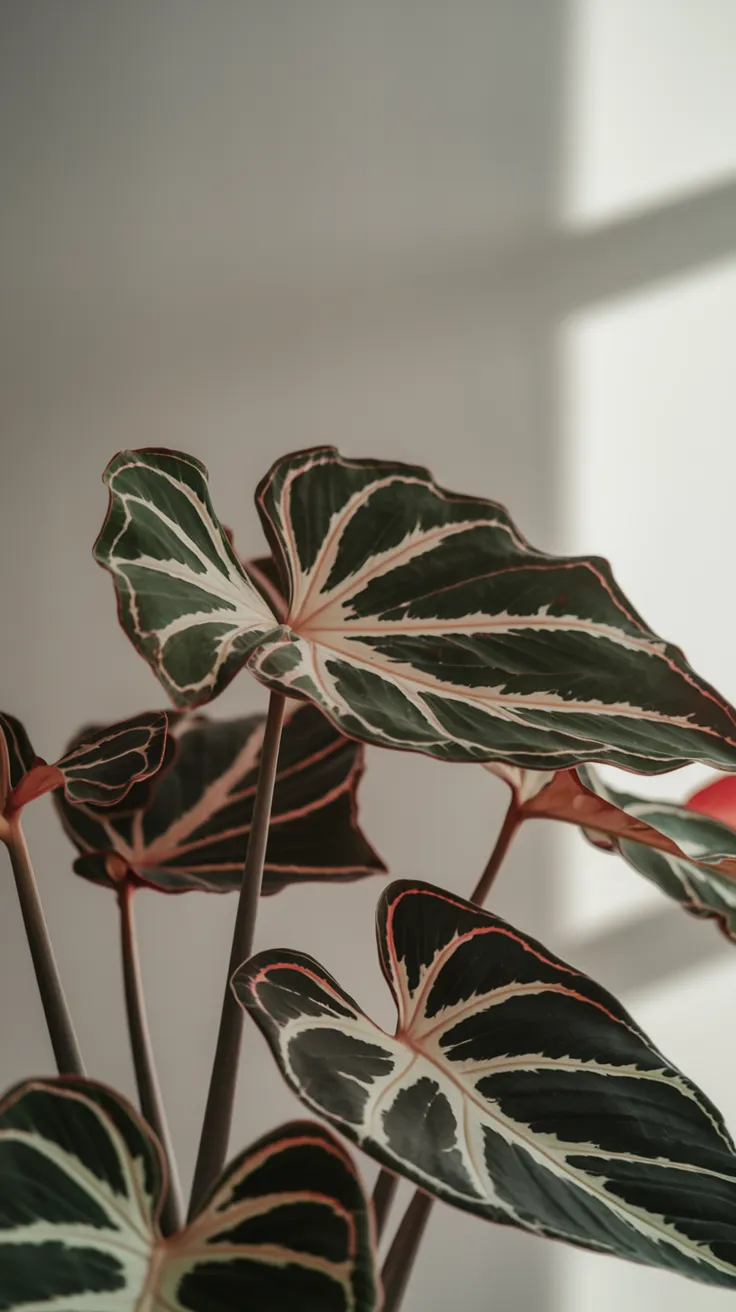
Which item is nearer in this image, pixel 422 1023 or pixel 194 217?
pixel 422 1023

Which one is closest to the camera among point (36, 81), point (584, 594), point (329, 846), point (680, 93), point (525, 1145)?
point (525, 1145)

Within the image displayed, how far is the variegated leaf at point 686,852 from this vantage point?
61 cm

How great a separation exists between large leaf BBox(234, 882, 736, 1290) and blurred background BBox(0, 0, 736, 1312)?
0.51 meters

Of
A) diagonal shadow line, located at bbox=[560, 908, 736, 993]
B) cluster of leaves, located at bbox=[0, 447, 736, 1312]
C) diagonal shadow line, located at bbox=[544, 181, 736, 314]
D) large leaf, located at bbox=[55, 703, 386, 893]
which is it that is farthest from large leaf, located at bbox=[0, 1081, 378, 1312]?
diagonal shadow line, located at bbox=[544, 181, 736, 314]

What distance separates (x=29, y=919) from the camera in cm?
56

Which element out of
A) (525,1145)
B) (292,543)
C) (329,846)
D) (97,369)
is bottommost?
(525,1145)

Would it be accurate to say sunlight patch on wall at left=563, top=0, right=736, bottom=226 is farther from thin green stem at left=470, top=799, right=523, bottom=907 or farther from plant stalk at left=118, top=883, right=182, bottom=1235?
plant stalk at left=118, top=883, right=182, bottom=1235

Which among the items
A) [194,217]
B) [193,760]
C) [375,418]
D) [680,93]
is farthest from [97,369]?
[680,93]

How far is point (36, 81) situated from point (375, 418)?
1.56 feet

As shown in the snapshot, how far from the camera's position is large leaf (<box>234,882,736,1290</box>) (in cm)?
39

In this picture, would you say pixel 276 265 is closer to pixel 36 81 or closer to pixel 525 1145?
pixel 36 81

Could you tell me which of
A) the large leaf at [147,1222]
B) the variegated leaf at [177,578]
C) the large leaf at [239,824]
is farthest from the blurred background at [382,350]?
the large leaf at [147,1222]

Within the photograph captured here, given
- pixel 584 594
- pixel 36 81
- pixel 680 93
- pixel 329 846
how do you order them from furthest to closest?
pixel 680 93, pixel 36 81, pixel 329 846, pixel 584 594

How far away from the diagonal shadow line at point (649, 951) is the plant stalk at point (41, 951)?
25.2 inches
